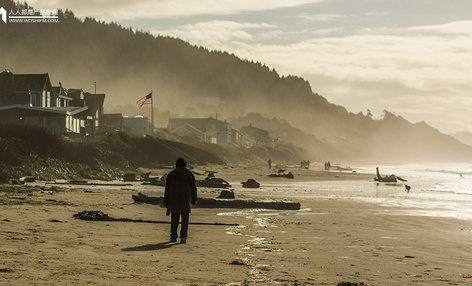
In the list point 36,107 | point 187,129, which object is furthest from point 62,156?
point 187,129

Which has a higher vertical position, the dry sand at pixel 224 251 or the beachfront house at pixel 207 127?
the beachfront house at pixel 207 127

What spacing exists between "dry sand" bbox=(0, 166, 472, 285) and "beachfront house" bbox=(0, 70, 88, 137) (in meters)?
40.6

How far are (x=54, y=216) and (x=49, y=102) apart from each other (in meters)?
54.7

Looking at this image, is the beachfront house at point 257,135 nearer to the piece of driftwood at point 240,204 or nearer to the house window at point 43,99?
the house window at point 43,99

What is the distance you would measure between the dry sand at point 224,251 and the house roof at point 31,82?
158 feet

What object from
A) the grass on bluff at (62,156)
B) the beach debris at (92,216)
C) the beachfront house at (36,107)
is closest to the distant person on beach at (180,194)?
the beach debris at (92,216)

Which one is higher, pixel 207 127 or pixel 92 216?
pixel 207 127

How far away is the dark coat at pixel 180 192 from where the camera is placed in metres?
12.1

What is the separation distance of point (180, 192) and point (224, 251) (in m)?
2.19

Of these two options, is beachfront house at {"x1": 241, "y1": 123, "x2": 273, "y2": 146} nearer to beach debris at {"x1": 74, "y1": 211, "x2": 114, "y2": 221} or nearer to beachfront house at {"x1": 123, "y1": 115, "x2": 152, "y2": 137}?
beachfront house at {"x1": 123, "y1": 115, "x2": 152, "y2": 137}

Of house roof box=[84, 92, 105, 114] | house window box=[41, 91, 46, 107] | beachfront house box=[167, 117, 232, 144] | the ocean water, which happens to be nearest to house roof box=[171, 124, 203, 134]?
beachfront house box=[167, 117, 232, 144]

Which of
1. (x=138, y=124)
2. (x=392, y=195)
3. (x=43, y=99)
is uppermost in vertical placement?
(x=43, y=99)

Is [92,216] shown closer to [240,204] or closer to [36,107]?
[240,204]

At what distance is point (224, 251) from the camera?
1060 cm
